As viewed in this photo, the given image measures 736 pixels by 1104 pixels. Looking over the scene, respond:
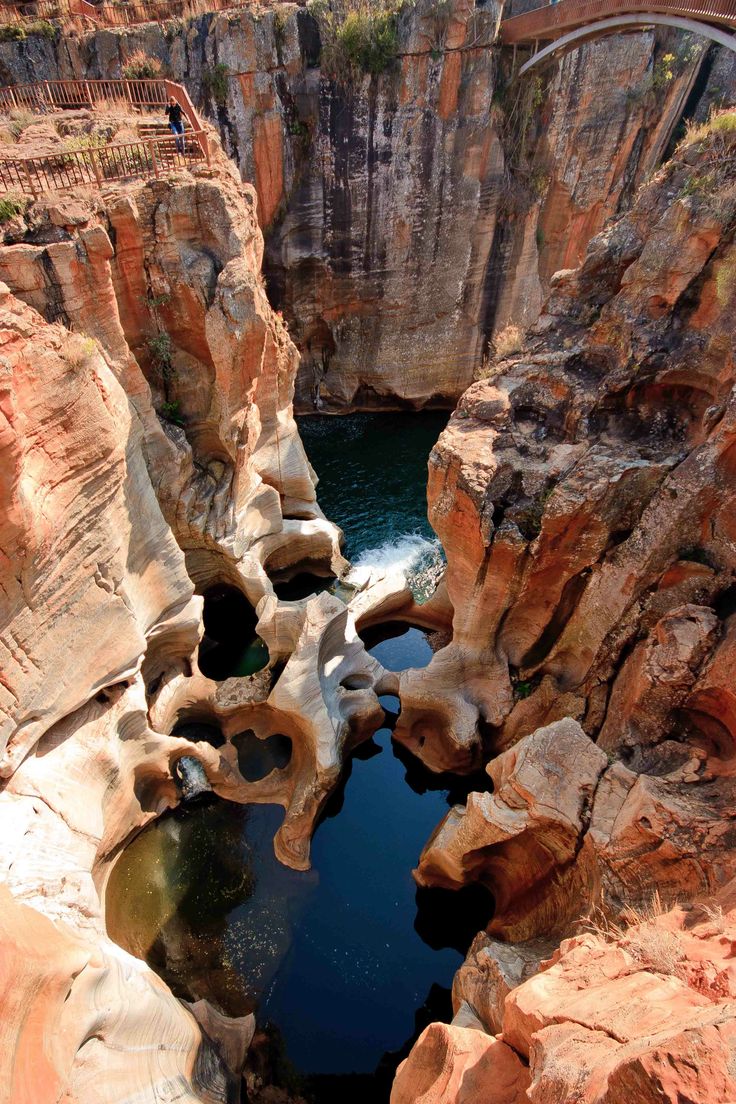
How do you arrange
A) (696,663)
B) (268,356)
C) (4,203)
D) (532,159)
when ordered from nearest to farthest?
1. (696,663)
2. (4,203)
3. (268,356)
4. (532,159)

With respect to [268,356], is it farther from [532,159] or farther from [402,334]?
[532,159]

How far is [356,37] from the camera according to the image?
1634cm

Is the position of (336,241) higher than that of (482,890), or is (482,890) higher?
(336,241)

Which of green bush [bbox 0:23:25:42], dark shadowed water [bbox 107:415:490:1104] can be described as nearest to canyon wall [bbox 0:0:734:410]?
green bush [bbox 0:23:25:42]

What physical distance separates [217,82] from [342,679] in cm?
1628

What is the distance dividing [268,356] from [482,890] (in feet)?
35.3

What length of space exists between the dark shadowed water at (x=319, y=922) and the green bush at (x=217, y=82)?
1706 cm

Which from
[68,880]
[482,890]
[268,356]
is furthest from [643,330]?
[68,880]

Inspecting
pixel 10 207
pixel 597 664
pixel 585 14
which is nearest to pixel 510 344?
pixel 597 664

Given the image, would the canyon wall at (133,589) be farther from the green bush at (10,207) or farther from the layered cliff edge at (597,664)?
the layered cliff edge at (597,664)

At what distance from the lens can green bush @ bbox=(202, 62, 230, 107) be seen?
1631cm

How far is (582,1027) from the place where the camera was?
3799 millimetres

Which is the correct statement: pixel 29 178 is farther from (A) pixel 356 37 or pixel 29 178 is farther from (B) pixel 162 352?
(A) pixel 356 37

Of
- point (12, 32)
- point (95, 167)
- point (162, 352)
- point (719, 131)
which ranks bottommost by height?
point (162, 352)
